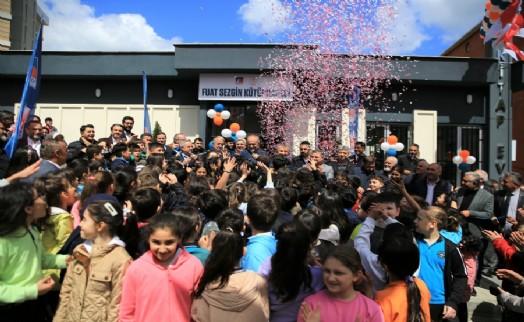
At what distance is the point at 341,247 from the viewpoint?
98.7 inches

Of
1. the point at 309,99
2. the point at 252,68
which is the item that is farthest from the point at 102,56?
the point at 309,99

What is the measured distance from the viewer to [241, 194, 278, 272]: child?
9.53 ft

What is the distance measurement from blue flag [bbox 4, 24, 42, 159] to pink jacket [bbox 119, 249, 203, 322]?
3.67 m

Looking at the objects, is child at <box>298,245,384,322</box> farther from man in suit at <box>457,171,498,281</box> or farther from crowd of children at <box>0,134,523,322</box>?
man in suit at <box>457,171,498,281</box>

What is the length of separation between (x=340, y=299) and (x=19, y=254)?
6.63 ft

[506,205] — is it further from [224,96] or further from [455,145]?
[224,96]

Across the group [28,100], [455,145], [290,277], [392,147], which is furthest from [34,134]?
[455,145]

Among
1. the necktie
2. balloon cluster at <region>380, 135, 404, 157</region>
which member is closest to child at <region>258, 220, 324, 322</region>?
the necktie

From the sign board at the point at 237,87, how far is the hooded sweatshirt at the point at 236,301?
38.2 ft

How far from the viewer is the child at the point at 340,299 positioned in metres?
2.33

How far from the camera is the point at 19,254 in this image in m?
2.69

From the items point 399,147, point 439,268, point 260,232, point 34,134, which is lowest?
point 439,268

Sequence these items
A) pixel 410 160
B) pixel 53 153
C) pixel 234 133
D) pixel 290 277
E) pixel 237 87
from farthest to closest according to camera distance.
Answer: pixel 237 87 < pixel 234 133 < pixel 410 160 < pixel 53 153 < pixel 290 277

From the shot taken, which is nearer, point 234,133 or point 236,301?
point 236,301
